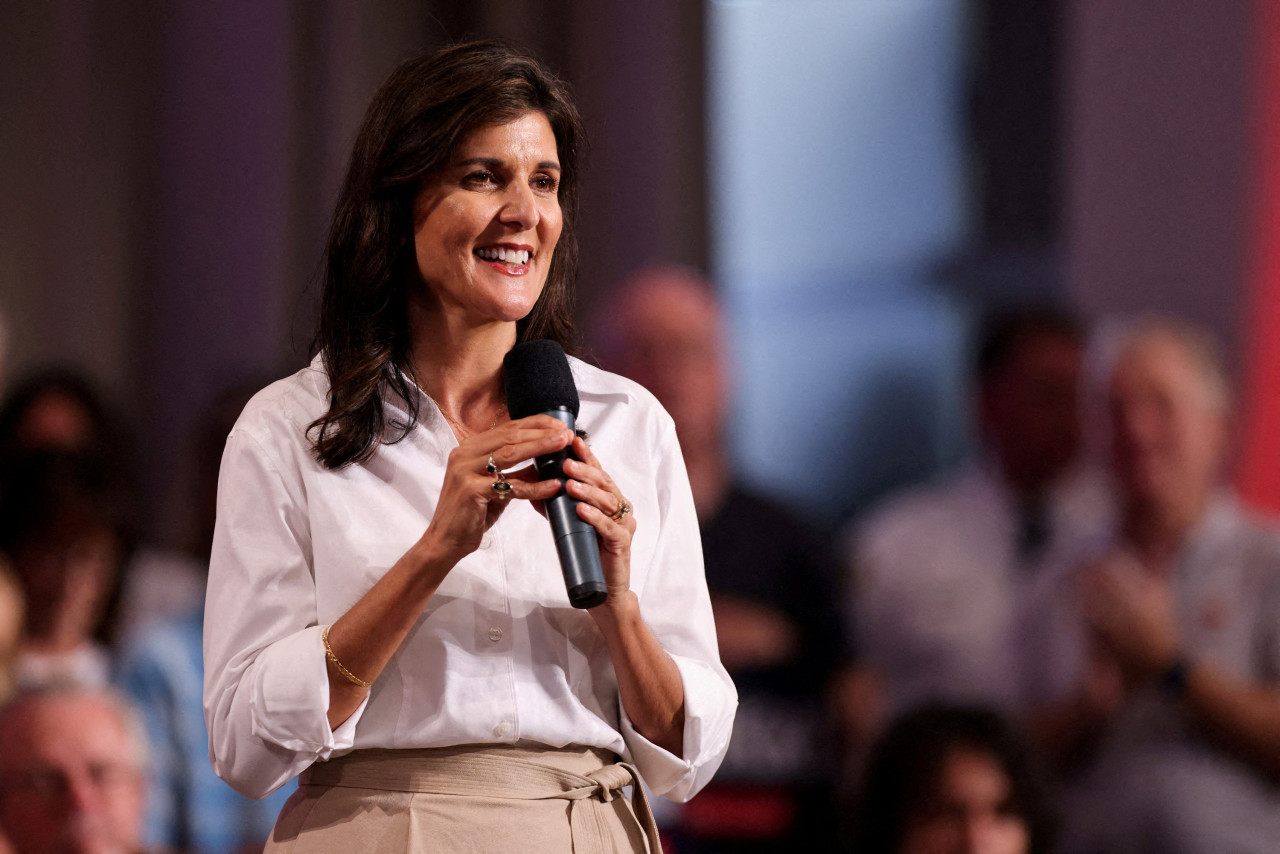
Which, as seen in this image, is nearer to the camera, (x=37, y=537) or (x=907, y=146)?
(x=37, y=537)

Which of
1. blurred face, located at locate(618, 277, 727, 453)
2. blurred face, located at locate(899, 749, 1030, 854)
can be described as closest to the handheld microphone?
blurred face, located at locate(899, 749, 1030, 854)

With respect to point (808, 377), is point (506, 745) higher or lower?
higher

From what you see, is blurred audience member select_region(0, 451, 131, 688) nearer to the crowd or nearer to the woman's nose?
the crowd

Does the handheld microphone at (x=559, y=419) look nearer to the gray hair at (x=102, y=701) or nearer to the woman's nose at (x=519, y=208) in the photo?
the woman's nose at (x=519, y=208)

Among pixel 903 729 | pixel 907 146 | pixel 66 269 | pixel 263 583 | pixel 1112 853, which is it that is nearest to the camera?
pixel 263 583

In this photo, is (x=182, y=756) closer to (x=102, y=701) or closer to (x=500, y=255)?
(x=102, y=701)

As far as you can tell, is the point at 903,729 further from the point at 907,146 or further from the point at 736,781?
the point at 907,146

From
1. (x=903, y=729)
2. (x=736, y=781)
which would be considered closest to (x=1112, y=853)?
(x=903, y=729)

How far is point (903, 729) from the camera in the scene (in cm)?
350

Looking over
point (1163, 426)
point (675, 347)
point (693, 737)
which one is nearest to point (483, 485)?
point (693, 737)

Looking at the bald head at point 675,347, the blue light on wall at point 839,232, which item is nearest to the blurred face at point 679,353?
the bald head at point 675,347

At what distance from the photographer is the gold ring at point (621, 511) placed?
1.35 metres

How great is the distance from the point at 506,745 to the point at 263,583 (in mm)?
299

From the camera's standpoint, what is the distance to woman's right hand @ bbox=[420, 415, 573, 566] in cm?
129
